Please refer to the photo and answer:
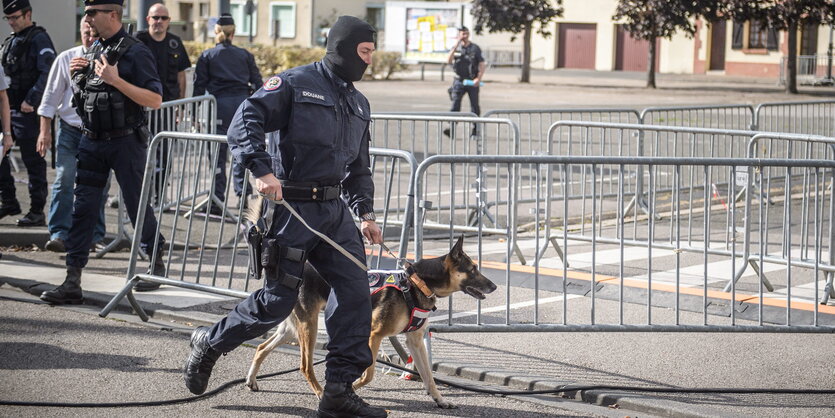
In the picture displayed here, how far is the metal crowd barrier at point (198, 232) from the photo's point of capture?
6.90 m

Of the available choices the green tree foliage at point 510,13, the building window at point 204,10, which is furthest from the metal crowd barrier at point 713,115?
the building window at point 204,10

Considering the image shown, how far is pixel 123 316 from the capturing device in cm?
723

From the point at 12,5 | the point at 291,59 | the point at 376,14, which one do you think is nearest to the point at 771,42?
the point at 291,59

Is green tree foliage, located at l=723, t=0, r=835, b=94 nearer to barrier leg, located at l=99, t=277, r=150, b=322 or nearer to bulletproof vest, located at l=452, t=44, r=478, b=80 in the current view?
bulletproof vest, located at l=452, t=44, r=478, b=80

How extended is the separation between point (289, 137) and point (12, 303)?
3310 millimetres

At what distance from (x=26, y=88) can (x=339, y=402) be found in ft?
22.4

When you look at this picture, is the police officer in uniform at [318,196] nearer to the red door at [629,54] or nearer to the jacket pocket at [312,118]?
the jacket pocket at [312,118]

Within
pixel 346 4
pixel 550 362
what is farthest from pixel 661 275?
pixel 346 4

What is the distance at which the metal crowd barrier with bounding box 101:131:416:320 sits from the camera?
22.6 ft

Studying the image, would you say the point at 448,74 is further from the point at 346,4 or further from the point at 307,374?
the point at 307,374

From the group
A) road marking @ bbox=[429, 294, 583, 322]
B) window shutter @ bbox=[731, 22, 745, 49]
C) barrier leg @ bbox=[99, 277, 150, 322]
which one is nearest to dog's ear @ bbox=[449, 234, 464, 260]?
road marking @ bbox=[429, 294, 583, 322]

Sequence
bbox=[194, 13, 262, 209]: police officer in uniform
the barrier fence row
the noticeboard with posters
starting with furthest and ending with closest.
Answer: the noticeboard with posters → bbox=[194, 13, 262, 209]: police officer in uniform → the barrier fence row

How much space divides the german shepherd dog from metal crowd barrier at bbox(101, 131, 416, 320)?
26.7 inches

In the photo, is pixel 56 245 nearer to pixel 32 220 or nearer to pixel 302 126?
pixel 32 220
